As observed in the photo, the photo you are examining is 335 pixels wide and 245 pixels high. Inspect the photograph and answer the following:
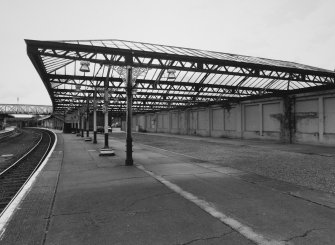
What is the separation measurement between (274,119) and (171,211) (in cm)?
2164

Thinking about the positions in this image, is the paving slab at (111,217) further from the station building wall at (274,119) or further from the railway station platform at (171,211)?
the station building wall at (274,119)

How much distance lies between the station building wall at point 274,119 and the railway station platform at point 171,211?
1388 centimetres

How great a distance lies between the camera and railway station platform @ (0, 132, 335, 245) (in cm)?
423

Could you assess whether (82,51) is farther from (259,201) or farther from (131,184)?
(259,201)

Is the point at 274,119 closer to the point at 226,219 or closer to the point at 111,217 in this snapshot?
the point at 226,219

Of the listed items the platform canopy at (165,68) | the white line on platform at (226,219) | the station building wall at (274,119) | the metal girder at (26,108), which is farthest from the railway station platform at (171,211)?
the metal girder at (26,108)

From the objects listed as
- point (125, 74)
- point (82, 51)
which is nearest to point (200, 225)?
point (125, 74)

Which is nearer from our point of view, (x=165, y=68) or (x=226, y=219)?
(x=226, y=219)

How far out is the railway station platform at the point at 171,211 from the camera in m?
4.23

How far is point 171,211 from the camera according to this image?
5.46 m

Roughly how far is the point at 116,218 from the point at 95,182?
3342mm

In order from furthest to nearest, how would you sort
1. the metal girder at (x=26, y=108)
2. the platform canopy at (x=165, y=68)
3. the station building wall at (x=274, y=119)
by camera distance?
the metal girder at (x=26, y=108)
the station building wall at (x=274, y=119)
the platform canopy at (x=165, y=68)

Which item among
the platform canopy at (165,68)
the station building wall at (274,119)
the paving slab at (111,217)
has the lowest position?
the paving slab at (111,217)

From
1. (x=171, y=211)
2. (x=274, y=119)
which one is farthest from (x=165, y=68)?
(x=274, y=119)
